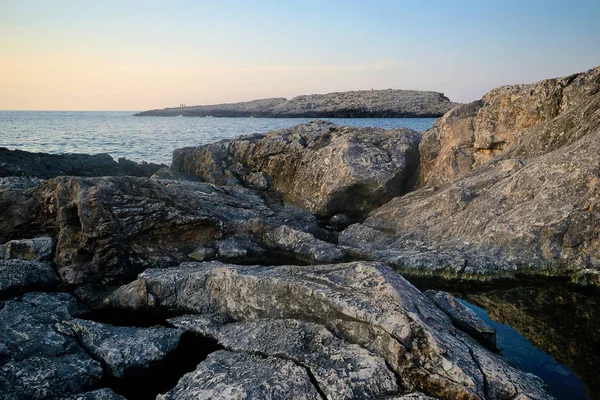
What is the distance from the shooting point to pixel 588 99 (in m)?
15.1

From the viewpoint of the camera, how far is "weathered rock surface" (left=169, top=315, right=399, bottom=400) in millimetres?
6031

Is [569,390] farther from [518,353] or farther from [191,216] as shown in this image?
[191,216]

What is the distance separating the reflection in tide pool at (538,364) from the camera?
22.6 feet

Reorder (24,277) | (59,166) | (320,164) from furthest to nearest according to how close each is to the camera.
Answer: (59,166)
(320,164)
(24,277)

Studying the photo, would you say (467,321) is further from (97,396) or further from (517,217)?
(97,396)

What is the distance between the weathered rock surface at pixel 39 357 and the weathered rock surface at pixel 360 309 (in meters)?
1.90

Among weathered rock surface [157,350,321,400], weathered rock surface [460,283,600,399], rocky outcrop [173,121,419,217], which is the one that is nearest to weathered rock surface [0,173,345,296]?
rocky outcrop [173,121,419,217]

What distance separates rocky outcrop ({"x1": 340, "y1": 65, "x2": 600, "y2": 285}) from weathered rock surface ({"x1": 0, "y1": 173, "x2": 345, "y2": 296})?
2769mm

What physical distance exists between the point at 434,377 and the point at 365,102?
5281 inches

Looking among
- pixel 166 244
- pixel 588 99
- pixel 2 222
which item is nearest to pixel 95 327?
pixel 166 244

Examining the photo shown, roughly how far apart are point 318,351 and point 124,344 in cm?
355

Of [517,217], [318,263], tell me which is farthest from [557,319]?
[318,263]

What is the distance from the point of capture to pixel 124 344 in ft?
24.6

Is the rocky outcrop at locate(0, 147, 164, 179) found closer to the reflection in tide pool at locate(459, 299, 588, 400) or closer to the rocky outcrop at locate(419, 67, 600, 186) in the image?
the rocky outcrop at locate(419, 67, 600, 186)
